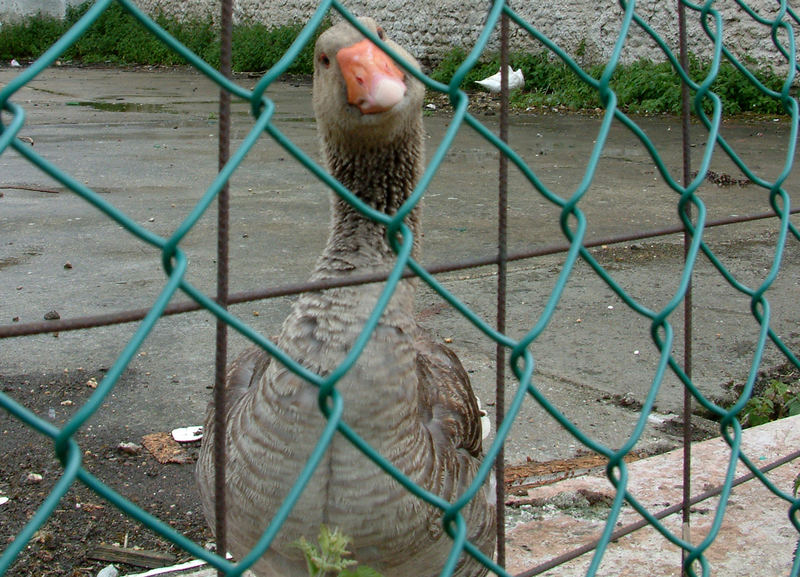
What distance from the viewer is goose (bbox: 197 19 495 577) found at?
213 centimetres

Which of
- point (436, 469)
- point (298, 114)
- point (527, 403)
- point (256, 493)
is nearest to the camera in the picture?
point (256, 493)

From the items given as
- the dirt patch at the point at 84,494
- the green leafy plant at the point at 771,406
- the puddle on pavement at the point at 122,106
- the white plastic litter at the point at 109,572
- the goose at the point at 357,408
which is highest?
the goose at the point at 357,408

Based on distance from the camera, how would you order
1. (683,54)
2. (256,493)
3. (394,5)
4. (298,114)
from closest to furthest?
(683,54) → (256,493) → (298,114) → (394,5)

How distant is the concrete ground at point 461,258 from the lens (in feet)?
13.2

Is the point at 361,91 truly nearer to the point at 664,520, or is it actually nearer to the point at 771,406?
the point at 664,520

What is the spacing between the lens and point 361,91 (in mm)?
2213

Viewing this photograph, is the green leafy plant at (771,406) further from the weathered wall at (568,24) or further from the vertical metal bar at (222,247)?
the weathered wall at (568,24)

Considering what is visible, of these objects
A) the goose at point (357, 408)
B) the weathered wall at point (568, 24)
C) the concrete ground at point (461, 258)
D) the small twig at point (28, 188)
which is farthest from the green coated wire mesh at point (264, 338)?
the weathered wall at point (568, 24)

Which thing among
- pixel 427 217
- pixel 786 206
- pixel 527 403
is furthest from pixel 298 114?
pixel 786 206

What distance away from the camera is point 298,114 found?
40.1ft

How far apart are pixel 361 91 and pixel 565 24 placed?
38.8ft

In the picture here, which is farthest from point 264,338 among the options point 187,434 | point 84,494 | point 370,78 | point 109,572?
point 187,434

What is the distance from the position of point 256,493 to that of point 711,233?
204 inches

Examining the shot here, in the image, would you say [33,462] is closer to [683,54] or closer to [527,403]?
[527,403]
